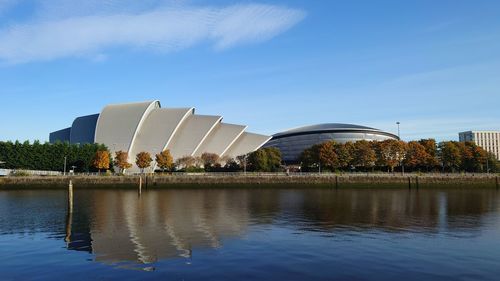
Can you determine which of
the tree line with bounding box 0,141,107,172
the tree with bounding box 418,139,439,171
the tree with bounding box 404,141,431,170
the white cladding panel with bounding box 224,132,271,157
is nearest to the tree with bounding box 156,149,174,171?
the tree line with bounding box 0,141,107,172

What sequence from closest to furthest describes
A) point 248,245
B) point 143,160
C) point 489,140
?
point 248,245 < point 143,160 < point 489,140

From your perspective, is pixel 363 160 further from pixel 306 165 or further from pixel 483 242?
pixel 483 242

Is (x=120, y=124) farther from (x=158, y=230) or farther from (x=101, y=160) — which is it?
(x=158, y=230)

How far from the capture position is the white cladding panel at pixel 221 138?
81375mm

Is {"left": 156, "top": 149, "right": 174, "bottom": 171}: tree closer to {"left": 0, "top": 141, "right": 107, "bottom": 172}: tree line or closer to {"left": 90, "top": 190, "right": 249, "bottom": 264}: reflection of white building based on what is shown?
{"left": 0, "top": 141, "right": 107, "bottom": 172}: tree line

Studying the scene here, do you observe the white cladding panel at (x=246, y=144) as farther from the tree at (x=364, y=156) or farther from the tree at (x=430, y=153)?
the tree at (x=430, y=153)

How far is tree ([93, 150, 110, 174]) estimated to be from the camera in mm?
68375

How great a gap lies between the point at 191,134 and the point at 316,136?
131ft

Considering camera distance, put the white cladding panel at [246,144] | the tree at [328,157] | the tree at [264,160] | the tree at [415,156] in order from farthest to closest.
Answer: the white cladding panel at [246,144]
the tree at [415,156]
the tree at [264,160]
the tree at [328,157]

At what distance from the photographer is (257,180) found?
56031 mm

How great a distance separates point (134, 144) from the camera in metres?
79.2

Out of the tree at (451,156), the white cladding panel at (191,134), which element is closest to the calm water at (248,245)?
the tree at (451,156)

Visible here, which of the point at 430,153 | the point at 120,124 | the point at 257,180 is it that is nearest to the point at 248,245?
the point at 257,180

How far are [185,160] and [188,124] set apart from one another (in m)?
12.0
